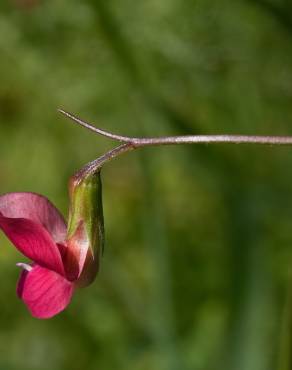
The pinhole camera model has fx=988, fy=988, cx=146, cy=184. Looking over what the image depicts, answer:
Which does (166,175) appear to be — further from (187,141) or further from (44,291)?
(187,141)

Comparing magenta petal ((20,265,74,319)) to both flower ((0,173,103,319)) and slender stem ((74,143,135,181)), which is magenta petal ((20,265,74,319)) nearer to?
flower ((0,173,103,319))

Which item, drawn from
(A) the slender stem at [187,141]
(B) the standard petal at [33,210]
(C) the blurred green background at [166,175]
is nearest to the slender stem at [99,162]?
(A) the slender stem at [187,141]

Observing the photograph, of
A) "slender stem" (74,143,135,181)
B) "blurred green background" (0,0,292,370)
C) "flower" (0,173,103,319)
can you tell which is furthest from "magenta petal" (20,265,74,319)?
"blurred green background" (0,0,292,370)

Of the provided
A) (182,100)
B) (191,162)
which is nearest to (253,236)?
(191,162)

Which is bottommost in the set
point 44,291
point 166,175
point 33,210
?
point 166,175

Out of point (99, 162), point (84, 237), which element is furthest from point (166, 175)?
point (99, 162)

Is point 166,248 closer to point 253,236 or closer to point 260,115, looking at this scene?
point 253,236
